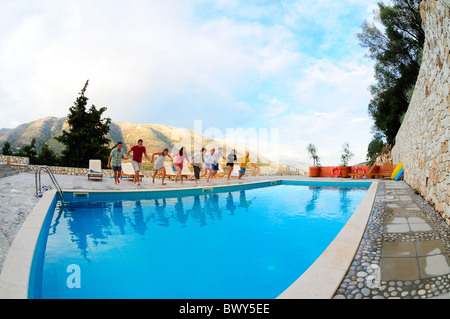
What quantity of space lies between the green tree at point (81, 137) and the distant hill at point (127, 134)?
149 ft

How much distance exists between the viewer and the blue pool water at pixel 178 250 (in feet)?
7.57

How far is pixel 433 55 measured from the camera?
436 cm

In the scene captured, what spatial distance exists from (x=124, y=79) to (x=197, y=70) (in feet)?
20.9

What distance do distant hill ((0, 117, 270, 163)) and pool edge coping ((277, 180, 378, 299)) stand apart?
61.4 m

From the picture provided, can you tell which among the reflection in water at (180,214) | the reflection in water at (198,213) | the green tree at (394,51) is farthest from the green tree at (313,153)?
the reflection in water at (180,214)

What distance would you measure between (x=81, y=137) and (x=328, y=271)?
17.8 m

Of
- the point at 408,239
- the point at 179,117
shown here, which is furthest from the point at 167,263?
the point at 179,117

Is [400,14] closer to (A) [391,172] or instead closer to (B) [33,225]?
(A) [391,172]

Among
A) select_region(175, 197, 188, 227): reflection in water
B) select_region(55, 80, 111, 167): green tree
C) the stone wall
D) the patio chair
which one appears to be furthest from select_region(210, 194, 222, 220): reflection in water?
select_region(55, 80, 111, 167): green tree

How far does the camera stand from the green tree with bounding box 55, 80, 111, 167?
16.0 m

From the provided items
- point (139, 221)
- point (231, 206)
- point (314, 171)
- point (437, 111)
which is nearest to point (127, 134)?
point (314, 171)

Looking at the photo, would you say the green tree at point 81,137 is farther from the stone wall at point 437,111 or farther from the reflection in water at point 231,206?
the stone wall at point 437,111

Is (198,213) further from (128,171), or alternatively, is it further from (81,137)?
(81,137)

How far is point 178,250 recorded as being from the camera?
3.25 metres
